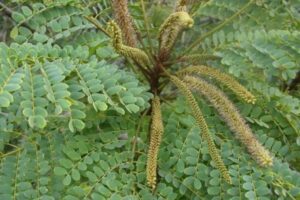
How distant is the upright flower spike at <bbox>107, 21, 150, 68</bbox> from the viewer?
1.42 metres

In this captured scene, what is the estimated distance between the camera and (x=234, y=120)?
158cm

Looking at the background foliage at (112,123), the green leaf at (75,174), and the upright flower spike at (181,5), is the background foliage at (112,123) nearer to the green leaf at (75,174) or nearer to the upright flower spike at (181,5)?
the green leaf at (75,174)

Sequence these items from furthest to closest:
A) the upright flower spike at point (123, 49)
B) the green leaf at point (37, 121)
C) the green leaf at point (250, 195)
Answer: the green leaf at point (250, 195), the upright flower spike at point (123, 49), the green leaf at point (37, 121)

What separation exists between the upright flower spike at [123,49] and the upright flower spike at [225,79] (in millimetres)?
124

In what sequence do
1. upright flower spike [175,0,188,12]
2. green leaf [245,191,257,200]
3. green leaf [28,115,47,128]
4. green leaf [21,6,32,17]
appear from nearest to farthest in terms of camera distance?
1. green leaf [28,115,47,128]
2. green leaf [245,191,257,200]
3. upright flower spike [175,0,188,12]
4. green leaf [21,6,32,17]

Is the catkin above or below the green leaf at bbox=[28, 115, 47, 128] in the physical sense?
above

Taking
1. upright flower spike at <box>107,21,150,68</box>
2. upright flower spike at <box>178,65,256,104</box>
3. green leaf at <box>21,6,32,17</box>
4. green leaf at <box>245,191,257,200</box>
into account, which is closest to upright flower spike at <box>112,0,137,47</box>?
upright flower spike at <box>107,21,150,68</box>

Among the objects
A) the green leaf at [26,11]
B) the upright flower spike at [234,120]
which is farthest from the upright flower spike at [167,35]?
the green leaf at [26,11]

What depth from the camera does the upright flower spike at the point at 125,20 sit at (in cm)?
159

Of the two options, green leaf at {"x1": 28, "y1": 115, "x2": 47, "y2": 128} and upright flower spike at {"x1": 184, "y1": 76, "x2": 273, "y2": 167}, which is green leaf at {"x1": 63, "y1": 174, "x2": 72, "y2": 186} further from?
upright flower spike at {"x1": 184, "y1": 76, "x2": 273, "y2": 167}

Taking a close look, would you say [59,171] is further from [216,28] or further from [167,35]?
[216,28]

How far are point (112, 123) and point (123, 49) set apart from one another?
286mm

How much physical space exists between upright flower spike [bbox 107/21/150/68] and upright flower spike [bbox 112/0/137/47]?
0.17ft

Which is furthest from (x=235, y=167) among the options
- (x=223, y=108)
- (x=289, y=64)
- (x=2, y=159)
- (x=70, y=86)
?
(x=2, y=159)
